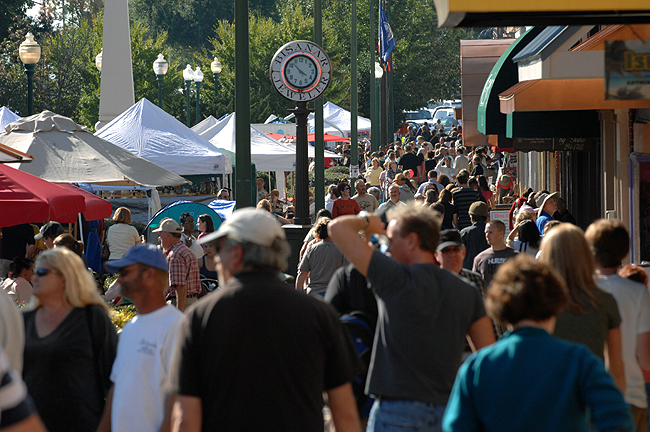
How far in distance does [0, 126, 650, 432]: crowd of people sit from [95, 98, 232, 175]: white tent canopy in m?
14.0

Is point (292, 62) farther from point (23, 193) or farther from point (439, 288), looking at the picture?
point (439, 288)

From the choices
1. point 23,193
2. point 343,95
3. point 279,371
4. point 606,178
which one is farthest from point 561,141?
point 343,95

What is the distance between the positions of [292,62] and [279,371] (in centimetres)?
1155

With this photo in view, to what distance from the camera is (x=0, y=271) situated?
12.0 m

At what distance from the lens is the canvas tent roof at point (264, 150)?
22406 mm

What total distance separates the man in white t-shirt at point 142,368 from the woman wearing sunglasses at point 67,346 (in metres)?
0.23

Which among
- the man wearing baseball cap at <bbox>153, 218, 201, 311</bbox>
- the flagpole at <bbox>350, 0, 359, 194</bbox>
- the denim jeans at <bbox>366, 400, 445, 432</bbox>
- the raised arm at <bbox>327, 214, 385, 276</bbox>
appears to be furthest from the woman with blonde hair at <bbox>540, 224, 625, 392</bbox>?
the flagpole at <bbox>350, 0, 359, 194</bbox>

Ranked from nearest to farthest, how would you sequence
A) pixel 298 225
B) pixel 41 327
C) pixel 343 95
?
pixel 41 327 < pixel 298 225 < pixel 343 95

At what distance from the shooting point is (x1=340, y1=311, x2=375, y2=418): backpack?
469 centimetres

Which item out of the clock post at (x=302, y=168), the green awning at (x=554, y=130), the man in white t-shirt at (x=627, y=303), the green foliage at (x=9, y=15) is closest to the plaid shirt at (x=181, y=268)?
the clock post at (x=302, y=168)

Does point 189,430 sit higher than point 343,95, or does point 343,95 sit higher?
point 343,95

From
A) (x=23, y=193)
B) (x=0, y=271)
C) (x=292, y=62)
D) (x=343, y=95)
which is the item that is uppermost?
(x=343, y=95)

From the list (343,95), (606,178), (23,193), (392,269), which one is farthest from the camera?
(343,95)

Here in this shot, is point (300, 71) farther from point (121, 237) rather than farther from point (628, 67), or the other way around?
point (628, 67)
